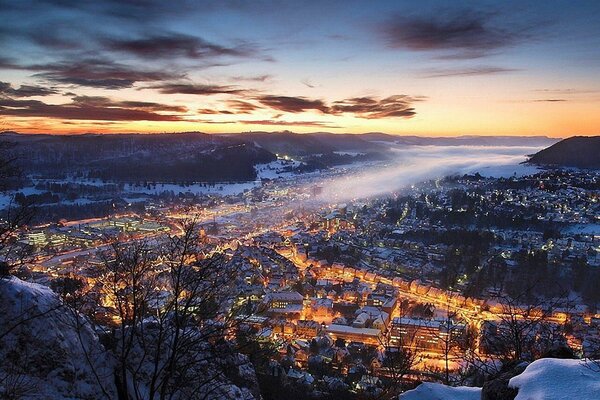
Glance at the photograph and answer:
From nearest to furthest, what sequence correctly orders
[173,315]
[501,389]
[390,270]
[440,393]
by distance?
[501,389] → [440,393] → [173,315] → [390,270]

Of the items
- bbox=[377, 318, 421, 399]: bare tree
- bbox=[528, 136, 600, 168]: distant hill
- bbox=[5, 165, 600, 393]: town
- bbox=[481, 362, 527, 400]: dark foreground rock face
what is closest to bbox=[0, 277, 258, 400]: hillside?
bbox=[5, 165, 600, 393]: town

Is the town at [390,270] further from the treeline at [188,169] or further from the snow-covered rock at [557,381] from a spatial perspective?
the treeline at [188,169]

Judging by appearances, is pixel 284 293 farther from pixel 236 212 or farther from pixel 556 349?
pixel 236 212

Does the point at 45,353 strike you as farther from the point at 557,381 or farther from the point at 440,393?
the point at 557,381


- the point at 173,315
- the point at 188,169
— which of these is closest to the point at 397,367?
the point at 173,315

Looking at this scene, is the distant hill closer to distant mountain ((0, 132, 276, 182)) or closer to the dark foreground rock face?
distant mountain ((0, 132, 276, 182))
